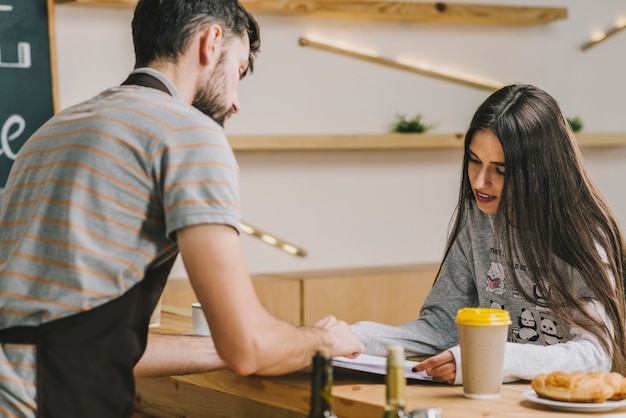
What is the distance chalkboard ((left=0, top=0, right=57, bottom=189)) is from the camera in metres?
3.55

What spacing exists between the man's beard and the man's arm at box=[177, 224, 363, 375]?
0.33 meters

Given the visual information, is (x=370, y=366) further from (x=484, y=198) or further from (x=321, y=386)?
(x=321, y=386)

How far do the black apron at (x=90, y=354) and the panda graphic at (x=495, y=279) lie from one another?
2.84 feet

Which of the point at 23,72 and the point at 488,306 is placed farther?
the point at 23,72

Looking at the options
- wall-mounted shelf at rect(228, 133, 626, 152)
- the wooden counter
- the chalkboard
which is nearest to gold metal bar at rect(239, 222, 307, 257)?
wall-mounted shelf at rect(228, 133, 626, 152)

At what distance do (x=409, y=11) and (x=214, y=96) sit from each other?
107 inches

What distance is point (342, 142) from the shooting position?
4.09 m

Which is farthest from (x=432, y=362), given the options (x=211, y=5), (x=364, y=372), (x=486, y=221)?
(x=211, y=5)

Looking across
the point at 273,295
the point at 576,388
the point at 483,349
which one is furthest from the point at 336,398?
the point at 273,295

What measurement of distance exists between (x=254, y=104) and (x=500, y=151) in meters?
2.18

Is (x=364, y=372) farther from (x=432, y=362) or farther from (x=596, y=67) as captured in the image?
(x=596, y=67)

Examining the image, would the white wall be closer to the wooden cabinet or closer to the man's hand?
the wooden cabinet

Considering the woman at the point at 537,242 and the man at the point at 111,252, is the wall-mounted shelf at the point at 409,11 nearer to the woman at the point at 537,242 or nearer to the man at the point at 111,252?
the woman at the point at 537,242

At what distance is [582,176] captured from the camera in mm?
1982
